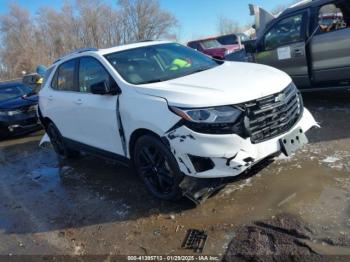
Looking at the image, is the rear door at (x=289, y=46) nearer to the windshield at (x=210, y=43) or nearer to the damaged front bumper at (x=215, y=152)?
the damaged front bumper at (x=215, y=152)

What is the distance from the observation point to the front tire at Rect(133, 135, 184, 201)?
13.2 feet

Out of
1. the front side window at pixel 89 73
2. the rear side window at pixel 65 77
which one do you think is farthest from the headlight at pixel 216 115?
the rear side window at pixel 65 77

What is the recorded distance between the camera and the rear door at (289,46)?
23.0 ft

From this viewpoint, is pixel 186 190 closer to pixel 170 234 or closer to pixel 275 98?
pixel 170 234

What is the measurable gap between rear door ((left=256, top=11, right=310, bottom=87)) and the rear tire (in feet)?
13.5

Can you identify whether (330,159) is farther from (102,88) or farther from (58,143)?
(58,143)

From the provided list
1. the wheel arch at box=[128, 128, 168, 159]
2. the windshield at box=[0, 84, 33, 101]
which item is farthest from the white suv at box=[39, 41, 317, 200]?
the windshield at box=[0, 84, 33, 101]

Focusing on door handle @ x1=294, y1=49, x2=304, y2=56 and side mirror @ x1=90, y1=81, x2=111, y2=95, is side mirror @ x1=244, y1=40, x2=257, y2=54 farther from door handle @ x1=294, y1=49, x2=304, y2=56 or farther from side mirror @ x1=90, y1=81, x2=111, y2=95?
side mirror @ x1=90, y1=81, x2=111, y2=95

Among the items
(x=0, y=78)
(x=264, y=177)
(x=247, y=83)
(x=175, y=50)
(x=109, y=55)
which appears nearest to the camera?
(x=247, y=83)

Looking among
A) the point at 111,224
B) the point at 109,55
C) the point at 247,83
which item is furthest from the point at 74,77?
the point at 247,83

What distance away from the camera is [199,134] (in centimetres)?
369

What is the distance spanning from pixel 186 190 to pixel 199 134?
66cm

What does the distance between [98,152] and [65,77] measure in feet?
4.71

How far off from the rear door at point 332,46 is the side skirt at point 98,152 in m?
3.99
